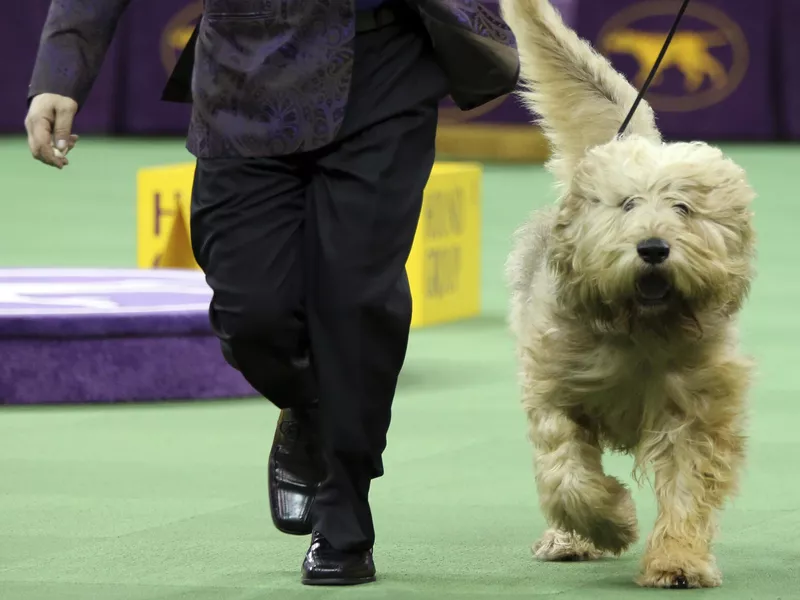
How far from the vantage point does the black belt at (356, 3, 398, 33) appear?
378 centimetres

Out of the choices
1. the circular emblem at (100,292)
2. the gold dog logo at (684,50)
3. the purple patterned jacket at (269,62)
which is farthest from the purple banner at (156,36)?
the purple patterned jacket at (269,62)

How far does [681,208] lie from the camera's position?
3.80m

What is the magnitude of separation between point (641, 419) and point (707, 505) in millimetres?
236

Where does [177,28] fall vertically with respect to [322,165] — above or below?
below

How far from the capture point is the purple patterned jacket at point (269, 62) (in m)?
3.72

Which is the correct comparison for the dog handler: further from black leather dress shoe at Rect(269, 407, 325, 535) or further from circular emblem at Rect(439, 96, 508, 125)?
circular emblem at Rect(439, 96, 508, 125)

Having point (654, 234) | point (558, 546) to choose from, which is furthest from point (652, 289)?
point (558, 546)

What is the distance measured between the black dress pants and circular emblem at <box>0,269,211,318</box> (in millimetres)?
2317

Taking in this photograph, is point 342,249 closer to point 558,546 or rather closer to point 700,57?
point 558,546

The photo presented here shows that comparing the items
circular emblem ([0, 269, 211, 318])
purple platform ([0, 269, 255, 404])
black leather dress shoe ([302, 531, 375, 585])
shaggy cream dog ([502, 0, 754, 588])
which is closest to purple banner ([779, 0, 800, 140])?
A: circular emblem ([0, 269, 211, 318])

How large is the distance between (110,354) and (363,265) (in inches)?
101

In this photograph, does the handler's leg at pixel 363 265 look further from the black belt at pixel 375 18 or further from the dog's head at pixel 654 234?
the dog's head at pixel 654 234

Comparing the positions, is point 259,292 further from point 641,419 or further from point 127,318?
point 127,318

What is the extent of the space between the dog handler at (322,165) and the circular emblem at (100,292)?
2.31 m
